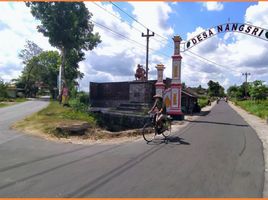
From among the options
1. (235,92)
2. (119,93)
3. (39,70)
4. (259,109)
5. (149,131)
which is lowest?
(149,131)

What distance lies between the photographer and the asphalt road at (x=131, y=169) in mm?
5758

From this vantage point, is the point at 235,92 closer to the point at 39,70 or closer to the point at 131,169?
the point at 39,70

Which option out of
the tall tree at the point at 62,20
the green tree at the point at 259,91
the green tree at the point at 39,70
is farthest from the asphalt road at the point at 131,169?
the green tree at the point at 39,70

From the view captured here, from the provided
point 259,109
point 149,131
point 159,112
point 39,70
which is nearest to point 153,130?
point 149,131

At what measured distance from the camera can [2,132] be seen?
43.0 feet

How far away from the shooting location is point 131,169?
24.1 feet

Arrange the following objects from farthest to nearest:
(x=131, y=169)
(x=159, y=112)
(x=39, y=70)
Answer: (x=39, y=70), (x=159, y=112), (x=131, y=169)

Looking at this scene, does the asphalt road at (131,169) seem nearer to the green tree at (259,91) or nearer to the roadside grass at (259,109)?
the roadside grass at (259,109)

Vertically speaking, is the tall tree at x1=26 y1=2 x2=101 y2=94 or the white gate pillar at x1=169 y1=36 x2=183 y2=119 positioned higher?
the tall tree at x1=26 y1=2 x2=101 y2=94

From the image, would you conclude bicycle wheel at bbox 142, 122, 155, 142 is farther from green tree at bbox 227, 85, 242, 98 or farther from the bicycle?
green tree at bbox 227, 85, 242, 98

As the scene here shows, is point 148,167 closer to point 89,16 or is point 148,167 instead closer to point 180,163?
point 180,163

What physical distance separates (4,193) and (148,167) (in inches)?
134

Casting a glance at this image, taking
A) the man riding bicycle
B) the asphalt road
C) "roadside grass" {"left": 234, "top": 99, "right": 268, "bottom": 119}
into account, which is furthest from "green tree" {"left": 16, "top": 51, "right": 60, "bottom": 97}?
the asphalt road

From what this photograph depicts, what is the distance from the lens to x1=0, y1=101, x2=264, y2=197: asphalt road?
5.76 m
